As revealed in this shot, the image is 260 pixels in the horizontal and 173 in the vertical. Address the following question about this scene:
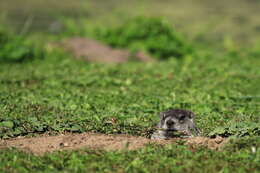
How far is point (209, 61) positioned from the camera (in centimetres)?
1012

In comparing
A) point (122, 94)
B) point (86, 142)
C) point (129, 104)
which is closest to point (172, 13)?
point (122, 94)

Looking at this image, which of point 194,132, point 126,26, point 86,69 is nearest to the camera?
point 194,132

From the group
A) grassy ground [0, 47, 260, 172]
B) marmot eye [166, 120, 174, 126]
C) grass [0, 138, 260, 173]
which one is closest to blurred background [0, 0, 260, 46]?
grassy ground [0, 47, 260, 172]

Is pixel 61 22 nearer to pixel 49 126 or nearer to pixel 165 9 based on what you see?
pixel 165 9

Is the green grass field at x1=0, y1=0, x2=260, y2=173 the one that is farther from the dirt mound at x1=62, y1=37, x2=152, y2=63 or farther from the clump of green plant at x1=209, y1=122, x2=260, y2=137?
the dirt mound at x1=62, y1=37, x2=152, y2=63

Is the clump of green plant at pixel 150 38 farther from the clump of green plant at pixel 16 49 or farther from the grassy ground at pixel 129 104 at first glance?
the clump of green plant at pixel 16 49

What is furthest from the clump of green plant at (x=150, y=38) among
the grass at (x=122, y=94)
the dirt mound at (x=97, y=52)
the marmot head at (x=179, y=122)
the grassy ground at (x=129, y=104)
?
the marmot head at (x=179, y=122)

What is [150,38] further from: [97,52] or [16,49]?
[16,49]

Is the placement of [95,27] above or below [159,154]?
above

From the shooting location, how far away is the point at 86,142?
4797 mm

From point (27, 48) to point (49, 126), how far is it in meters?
5.05

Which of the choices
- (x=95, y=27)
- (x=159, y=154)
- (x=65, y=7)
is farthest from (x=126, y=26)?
(x=159, y=154)

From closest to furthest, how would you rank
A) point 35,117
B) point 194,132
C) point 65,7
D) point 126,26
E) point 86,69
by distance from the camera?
1. point 194,132
2. point 35,117
3. point 86,69
4. point 126,26
5. point 65,7

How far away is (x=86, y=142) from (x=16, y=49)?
5.66m
